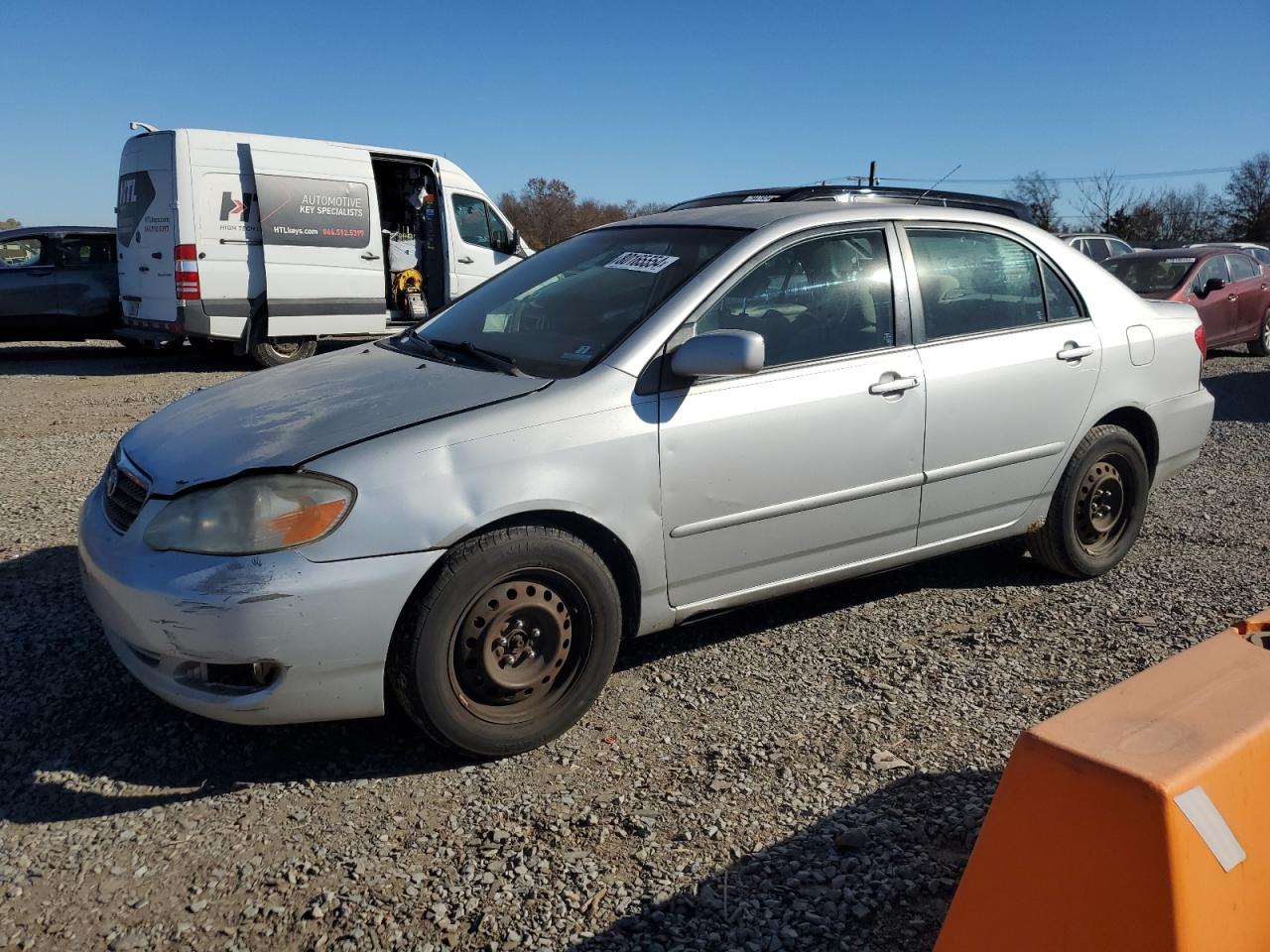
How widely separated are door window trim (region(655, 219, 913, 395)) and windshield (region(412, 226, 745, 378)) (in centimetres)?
13

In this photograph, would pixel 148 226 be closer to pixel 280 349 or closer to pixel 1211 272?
pixel 280 349

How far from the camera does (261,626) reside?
2.67 m

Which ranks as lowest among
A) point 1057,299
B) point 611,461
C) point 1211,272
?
point 611,461

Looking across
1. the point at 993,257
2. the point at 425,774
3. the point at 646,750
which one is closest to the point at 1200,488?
the point at 993,257

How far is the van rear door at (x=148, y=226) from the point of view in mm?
10766

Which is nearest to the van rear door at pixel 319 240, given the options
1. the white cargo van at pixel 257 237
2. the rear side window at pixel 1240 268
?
the white cargo van at pixel 257 237

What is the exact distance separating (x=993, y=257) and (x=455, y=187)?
33.0 ft

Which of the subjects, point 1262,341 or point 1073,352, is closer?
point 1073,352

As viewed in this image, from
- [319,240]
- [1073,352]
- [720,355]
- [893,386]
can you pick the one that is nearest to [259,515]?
[720,355]

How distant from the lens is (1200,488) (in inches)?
253

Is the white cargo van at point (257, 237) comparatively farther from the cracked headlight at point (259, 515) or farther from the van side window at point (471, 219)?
the cracked headlight at point (259, 515)

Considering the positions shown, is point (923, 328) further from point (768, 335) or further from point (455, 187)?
point (455, 187)

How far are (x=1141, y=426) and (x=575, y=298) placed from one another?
271 centimetres

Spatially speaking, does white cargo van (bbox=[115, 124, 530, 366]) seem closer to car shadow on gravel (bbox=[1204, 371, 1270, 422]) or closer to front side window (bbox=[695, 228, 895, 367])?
car shadow on gravel (bbox=[1204, 371, 1270, 422])
